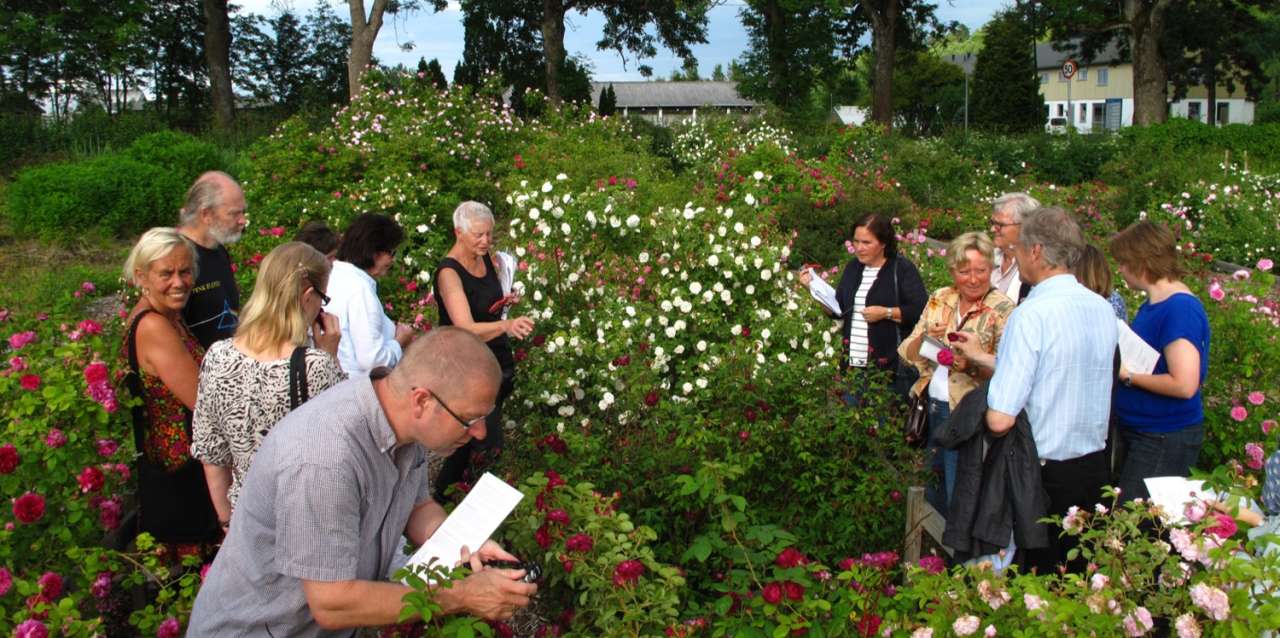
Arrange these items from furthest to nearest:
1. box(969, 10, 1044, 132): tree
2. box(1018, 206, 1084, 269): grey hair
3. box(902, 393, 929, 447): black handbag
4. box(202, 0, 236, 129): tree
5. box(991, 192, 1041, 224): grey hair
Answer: box(969, 10, 1044, 132): tree
box(202, 0, 236, 129): tree
box(991, 192, 1041, 224): grey hair
box(902, 393, 929, 447): black handbag
box(1018, 206, 1084, 269): grey hair

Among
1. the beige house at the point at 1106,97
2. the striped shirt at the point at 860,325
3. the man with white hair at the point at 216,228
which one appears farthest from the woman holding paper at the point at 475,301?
the beige house at the point at 1106,97

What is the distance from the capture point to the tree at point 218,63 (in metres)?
22.5

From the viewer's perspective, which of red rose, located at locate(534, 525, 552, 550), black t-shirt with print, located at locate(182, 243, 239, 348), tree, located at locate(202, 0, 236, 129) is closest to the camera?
red rose, located at locate(534, 525, 552, 550)

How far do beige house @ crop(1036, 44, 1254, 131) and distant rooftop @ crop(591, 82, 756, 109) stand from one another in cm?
2313

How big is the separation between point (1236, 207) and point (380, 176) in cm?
1053

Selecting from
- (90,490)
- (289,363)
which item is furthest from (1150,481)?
(90,490)

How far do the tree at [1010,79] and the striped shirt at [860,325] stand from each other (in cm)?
3954

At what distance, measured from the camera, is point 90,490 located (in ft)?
8.85

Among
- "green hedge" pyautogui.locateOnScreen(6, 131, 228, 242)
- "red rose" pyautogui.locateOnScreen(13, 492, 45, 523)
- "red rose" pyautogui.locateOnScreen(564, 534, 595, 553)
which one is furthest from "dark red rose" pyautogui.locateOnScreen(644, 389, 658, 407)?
"green hedge" pyautogui.locateOnScreen(6, 131, 228, 242)

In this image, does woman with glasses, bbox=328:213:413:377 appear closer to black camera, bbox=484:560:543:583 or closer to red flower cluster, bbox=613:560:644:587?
black camera, bbox=484:560:543:583

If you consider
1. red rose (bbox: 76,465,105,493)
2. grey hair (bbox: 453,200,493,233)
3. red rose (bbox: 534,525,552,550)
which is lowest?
red rose (bbox: 534,525,552,550)

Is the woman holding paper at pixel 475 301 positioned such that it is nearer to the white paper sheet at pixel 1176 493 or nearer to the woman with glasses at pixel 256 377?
the woman with glasses at pixel 256 377

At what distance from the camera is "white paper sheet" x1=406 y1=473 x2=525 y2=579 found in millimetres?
2039

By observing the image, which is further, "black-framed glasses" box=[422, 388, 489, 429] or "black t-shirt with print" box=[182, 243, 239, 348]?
"black t-shirt with print" box=[182, 243, 239, 348]
